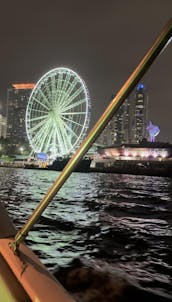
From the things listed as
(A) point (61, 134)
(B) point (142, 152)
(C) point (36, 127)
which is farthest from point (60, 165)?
(B) point (142, 152)

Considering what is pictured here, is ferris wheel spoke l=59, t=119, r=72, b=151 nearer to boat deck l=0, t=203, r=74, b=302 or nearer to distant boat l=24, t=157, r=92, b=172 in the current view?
distant boat l=24, t=157, r=92, b=172

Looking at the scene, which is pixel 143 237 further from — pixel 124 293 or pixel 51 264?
pixel 124 293

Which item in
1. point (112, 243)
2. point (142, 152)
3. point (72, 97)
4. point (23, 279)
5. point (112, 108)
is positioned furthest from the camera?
point (142, 152)

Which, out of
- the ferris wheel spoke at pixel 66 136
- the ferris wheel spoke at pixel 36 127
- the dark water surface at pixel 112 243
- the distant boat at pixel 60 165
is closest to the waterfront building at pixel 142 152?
the distant boat at pixel 60 165

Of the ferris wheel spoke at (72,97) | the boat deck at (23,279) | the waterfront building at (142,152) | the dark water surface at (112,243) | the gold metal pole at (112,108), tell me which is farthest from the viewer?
the waterfront building at (142,152)

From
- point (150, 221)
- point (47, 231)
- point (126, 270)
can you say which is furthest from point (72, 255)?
point (150, 221)

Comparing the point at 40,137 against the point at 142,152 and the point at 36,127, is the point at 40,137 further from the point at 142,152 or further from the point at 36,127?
the point at 142,152

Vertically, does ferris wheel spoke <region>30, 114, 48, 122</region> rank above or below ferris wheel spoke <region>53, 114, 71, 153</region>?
above

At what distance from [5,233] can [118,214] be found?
13.3m

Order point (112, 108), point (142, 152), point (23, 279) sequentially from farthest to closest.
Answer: point (142, 152), point (23, 279), point (112, 108)

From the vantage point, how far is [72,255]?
7.34m

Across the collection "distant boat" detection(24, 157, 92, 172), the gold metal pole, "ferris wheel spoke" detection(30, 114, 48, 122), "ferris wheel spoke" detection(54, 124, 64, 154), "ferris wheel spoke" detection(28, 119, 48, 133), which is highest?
"ferris wheel spoke" detection(30, 114, 48, 122)

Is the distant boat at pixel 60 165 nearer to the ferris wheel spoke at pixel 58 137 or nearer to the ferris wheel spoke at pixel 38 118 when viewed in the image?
the ferris wheel spoke at pixel 38 118

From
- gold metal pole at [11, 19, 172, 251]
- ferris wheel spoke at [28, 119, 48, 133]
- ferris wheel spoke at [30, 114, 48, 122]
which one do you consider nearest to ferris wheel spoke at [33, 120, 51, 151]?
ferris wheel spoke at [28, 119, 48, 133]
